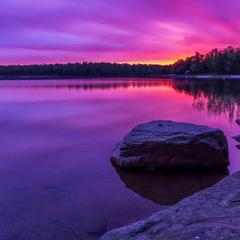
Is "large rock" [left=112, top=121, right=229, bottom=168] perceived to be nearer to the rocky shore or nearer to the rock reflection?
the rocky shore

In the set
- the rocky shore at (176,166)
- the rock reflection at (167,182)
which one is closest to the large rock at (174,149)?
the rocky shore at (176,166)

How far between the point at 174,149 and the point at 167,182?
3.89ft

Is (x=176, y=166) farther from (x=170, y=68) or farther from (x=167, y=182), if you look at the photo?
(x=170, y=68)

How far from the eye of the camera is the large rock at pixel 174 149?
34.4 feet

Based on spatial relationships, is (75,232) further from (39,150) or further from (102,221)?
(39,150)

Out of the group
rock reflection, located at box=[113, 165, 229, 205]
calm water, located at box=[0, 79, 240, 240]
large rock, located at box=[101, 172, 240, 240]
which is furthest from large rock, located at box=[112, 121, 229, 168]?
large rock, located at box=[101, 172, 240, 240]

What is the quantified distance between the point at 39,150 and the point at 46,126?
22.0ft

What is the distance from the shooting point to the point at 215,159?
10898 millimetres

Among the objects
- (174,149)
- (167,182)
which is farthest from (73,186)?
(174,149)

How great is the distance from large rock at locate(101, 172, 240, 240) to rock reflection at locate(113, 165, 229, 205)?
239 cm

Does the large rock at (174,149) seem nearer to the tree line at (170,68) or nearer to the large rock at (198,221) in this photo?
the large rock at (198,221)

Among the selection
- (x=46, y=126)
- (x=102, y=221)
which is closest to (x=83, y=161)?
(x=102, y=221)

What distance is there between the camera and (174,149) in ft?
34.4

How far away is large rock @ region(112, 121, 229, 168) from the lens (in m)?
10.5
